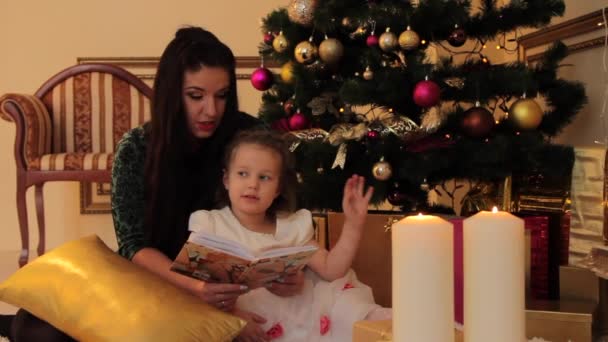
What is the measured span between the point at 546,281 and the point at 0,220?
293cm

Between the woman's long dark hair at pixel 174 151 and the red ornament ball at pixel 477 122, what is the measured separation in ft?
2.11

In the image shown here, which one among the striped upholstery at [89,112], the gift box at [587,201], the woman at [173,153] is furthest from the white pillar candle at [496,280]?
the striped upholstery at [89,112]

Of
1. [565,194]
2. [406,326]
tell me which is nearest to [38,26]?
[565,194]

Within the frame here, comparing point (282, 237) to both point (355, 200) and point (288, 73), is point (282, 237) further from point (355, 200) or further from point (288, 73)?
point (288, 73)

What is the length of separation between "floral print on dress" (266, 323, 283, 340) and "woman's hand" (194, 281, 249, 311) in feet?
0.40

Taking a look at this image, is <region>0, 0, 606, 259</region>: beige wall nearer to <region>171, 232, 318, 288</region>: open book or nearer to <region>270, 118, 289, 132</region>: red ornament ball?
<region>270, 118, 289, 132</region>: red ornament ball

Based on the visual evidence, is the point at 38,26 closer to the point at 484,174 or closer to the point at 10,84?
the point at 10,84

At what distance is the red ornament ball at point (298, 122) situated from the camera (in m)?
2.14

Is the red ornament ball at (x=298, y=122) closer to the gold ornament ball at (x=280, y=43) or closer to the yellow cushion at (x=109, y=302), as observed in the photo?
the gold ornament ball at (x=280, y=43)

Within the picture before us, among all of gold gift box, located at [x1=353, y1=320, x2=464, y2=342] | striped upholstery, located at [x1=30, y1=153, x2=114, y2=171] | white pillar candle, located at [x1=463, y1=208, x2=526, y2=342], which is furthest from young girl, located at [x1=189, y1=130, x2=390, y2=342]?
striped upholstery, located at [x1=30, y1=153, x2=114, y2=171]

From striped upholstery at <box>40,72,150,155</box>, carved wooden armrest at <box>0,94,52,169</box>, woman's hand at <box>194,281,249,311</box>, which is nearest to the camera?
woman's hand at <box>194,281,249,311</box>

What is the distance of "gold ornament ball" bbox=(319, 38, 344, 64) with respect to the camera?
6.64ft

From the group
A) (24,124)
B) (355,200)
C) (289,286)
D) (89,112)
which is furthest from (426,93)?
(89,112)

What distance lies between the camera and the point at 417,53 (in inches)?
77.4
